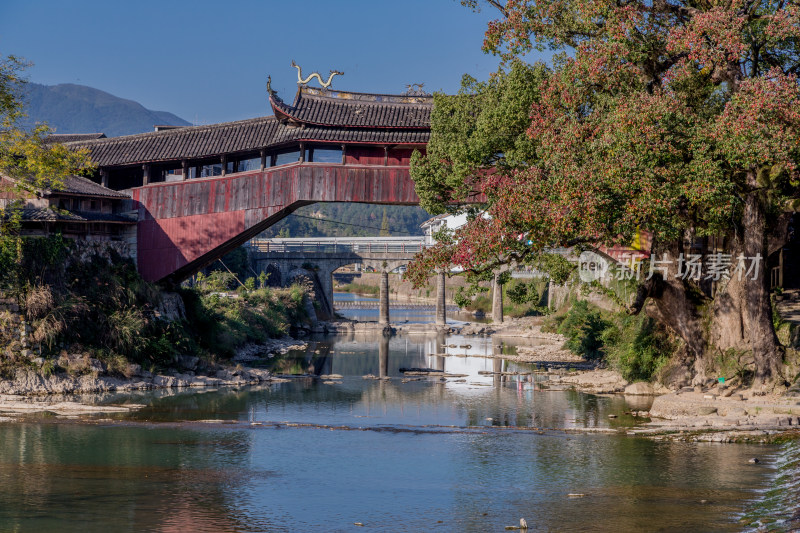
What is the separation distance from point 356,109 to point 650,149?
1489cm

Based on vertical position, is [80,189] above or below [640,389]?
above

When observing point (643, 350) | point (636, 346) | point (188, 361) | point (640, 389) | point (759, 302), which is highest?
point (759, 302)

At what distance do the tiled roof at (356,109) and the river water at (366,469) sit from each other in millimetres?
10655

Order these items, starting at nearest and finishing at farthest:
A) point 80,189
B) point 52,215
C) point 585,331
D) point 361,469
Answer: point 361,469, point 52,215, point 80,189, point 585,331

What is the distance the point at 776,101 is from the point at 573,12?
6.62 m

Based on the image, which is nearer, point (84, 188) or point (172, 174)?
point (84, 188)

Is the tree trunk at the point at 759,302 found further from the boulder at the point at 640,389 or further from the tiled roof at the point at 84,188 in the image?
the tiled roof at the point at 84,188

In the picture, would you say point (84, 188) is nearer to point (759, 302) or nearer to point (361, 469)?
point (361, 469)

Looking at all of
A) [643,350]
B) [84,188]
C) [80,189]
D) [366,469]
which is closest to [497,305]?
[643,350]

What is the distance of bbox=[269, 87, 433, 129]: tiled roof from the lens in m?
32.0

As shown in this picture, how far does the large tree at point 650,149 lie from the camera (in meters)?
20.5

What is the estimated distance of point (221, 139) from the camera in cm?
3375

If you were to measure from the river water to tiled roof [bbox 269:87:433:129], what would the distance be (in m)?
10.7

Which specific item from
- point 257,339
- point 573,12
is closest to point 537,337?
point 257,339
